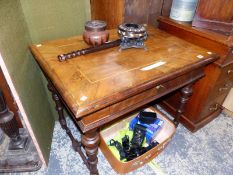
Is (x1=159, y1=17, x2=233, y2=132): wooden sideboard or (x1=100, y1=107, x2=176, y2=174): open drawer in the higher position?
(x1=159, y1=17, x2=233, y2=132): wooden sideboard

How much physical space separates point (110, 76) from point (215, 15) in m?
0.73

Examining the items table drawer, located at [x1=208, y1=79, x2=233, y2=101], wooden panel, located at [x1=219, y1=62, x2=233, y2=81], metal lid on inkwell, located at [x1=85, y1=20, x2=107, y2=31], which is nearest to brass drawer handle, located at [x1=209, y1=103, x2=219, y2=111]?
table drawer, located at [x1=208, y1=79, x2=233, y2=101]

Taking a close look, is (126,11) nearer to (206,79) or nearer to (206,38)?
(206,38)

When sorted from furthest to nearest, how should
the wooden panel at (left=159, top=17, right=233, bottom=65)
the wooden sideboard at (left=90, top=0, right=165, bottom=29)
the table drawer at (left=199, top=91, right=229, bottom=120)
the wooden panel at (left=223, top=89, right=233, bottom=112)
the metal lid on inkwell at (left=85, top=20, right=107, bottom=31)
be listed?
the wooden panel at (left=223, top=89, right=233, bottom=112)
the table drawer at (left=199, top=91, right=229, bottom=120)
the wooden sideboard at (left=90, top=0, right=165, bottom=29)
the wooden panel at (left=159, top=17, right=233, bottom=65)
the metal lid on inkwell at (left=85, top=20, right=107, bottom=31)

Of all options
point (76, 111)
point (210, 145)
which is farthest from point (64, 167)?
point (210, 145)

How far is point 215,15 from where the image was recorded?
103 cm

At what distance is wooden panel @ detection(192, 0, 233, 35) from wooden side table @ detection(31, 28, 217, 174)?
0.19 metres

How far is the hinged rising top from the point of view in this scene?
25.6 inches

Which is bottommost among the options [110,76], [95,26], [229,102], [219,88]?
[229,102]

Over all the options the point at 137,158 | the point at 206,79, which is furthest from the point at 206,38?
the point at 137,158

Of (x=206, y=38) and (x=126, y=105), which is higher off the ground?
(x=206, y=38)

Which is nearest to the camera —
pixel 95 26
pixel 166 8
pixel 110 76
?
pixel 110 76

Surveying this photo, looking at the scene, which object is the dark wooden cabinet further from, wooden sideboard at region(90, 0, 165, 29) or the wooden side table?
wooden sideboard at region(90, 0, 165, 29)

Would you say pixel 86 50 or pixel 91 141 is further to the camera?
pixel 86 50
